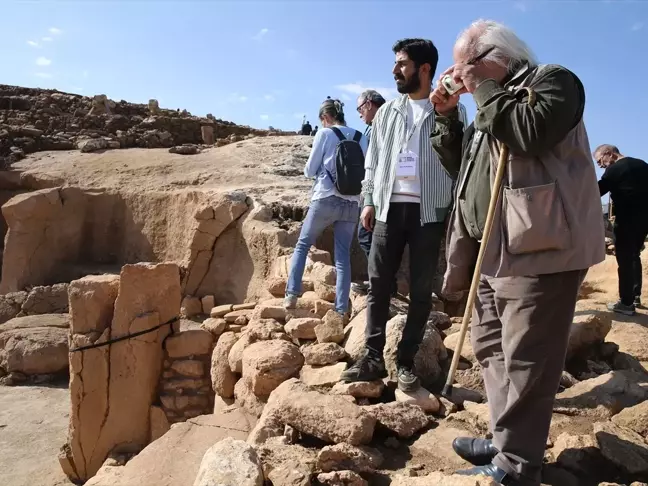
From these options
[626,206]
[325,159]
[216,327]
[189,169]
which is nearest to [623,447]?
[325,159]

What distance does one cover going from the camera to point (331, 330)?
384 cm

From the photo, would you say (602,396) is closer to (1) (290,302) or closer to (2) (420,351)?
(2) (420,351)

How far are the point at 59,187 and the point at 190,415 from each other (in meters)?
7.42

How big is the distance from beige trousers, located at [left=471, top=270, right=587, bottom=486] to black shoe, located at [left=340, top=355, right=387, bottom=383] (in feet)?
3.48

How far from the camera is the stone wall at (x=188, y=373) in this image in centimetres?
494

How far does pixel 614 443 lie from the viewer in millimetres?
2281

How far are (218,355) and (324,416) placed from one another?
228cm

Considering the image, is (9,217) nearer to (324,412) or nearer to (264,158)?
(264,158)

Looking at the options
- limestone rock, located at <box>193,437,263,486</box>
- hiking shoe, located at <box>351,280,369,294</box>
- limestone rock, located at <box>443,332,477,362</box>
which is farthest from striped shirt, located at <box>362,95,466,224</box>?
hiking shoe, located at <box>351,280,369,294</box>

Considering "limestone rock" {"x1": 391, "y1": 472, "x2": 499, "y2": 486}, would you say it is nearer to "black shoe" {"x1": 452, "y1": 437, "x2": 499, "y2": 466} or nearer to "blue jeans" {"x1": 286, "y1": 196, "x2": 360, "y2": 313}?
"black shoe" {"x1": 452, "y1": 437, "x2": 499, "y2": 466}

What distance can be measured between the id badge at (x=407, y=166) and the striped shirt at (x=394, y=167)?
28 mm

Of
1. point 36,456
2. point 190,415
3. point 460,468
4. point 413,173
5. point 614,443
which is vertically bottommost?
point 36,456

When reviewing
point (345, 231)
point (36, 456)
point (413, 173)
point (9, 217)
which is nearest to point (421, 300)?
point (413, 173)

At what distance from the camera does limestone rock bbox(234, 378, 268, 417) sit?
3650mm
